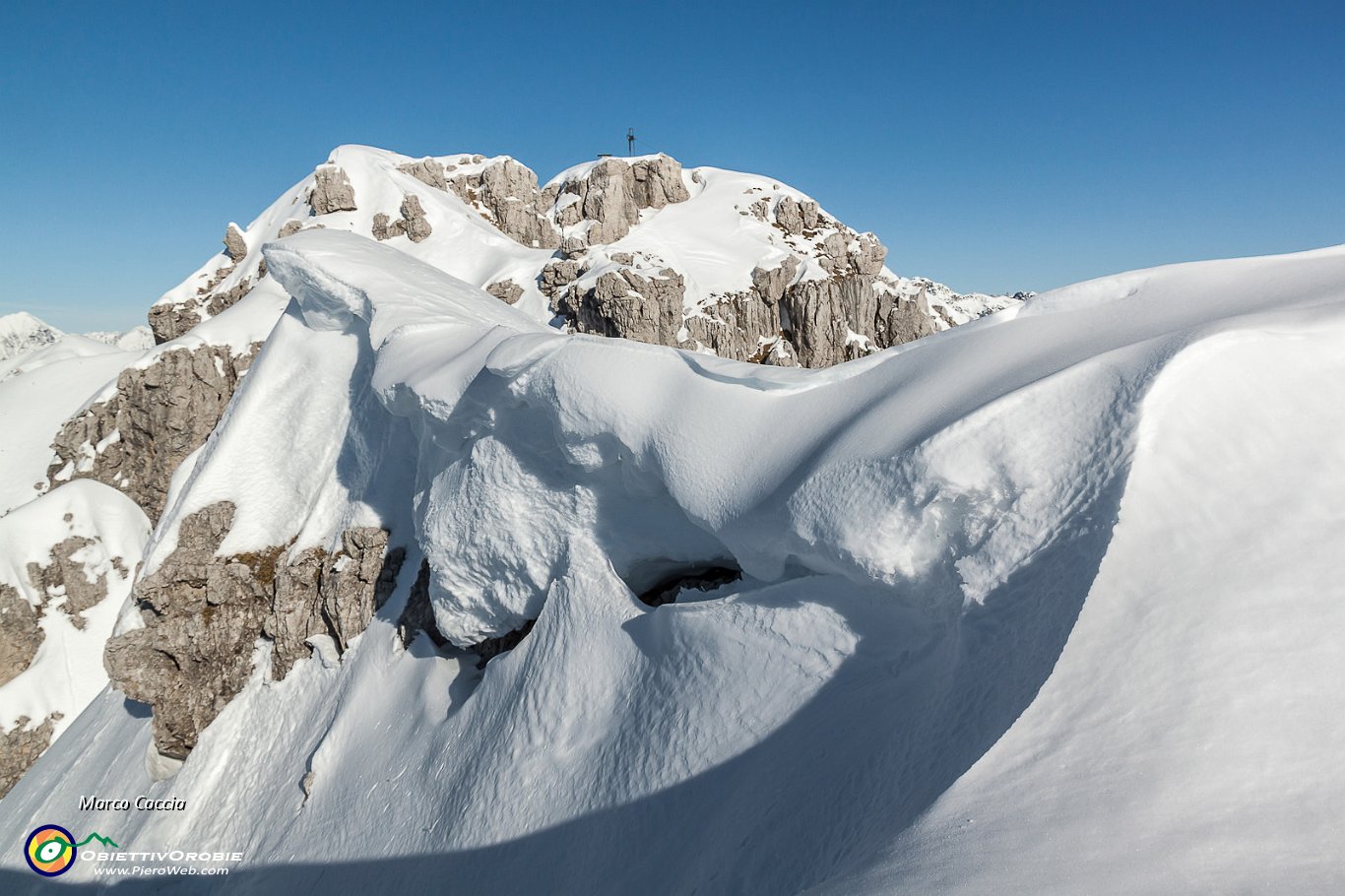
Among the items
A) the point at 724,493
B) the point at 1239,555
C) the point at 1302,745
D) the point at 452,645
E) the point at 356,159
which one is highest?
the point at 356,159

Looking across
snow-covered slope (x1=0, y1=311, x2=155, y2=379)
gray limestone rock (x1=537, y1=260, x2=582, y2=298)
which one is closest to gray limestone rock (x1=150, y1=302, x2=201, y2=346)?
snow-covered slope (x1=0, y1=311, x2=155, y2=379)

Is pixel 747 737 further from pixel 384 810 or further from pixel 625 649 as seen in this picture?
pixel 384 810

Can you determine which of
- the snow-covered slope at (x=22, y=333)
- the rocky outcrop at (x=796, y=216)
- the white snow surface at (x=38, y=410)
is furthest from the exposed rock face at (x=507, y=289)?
the snow-covered slope at (x=22, y=333)

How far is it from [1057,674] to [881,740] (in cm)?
134

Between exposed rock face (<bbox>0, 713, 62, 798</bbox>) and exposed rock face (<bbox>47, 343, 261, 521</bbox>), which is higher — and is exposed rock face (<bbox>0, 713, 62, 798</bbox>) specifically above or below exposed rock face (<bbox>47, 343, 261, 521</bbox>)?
below

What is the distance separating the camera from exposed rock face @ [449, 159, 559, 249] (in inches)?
1984

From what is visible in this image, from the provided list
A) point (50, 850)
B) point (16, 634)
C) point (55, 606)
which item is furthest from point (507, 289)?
point (50, 850)

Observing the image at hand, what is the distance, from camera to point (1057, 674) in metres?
3.28

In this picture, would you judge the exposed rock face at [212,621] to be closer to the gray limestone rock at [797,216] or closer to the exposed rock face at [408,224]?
the exposed rock face at [408,224]

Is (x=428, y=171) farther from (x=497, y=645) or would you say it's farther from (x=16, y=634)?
(x=497, y=645)

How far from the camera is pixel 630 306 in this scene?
36000 mm

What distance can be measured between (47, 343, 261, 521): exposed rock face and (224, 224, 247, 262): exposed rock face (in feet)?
48.0

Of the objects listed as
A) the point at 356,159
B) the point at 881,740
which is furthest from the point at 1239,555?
the point at 356,159

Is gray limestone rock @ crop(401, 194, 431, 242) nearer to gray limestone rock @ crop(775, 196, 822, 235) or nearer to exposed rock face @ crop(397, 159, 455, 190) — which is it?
exposed rock face @ crop(397, 159, 455, 190)
